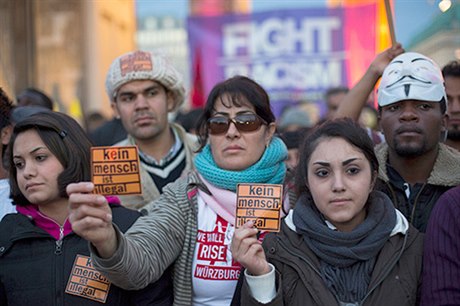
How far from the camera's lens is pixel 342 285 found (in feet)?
9.21

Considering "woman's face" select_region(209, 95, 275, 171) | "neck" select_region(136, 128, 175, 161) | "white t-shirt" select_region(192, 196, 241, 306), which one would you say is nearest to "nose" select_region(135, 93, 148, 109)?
"neck" select_region(136, 128, 175, 161)

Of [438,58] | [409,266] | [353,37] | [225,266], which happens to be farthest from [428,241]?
[353,37]

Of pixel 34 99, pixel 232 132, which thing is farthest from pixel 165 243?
pixel 34 99

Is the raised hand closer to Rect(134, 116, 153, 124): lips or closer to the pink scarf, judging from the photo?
the pink scarf

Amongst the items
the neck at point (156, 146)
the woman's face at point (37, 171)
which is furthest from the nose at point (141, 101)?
the woman's face at point (37, 171)

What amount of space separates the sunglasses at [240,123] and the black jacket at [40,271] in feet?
2.65

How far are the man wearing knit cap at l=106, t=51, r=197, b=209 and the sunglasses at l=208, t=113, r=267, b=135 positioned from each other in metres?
1.14

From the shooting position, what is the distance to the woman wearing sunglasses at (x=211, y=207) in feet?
9.94

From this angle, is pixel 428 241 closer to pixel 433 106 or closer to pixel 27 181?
pixel 433 106

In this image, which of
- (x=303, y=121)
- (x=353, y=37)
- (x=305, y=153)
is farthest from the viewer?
(x=353, y=37)

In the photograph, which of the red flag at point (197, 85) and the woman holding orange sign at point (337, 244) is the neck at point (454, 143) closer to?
the woman holding orange sign at point (337, 244)

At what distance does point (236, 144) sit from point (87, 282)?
37.8 inches

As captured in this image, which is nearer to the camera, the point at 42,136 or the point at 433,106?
the point at 42,136

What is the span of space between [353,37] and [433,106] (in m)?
6.17
